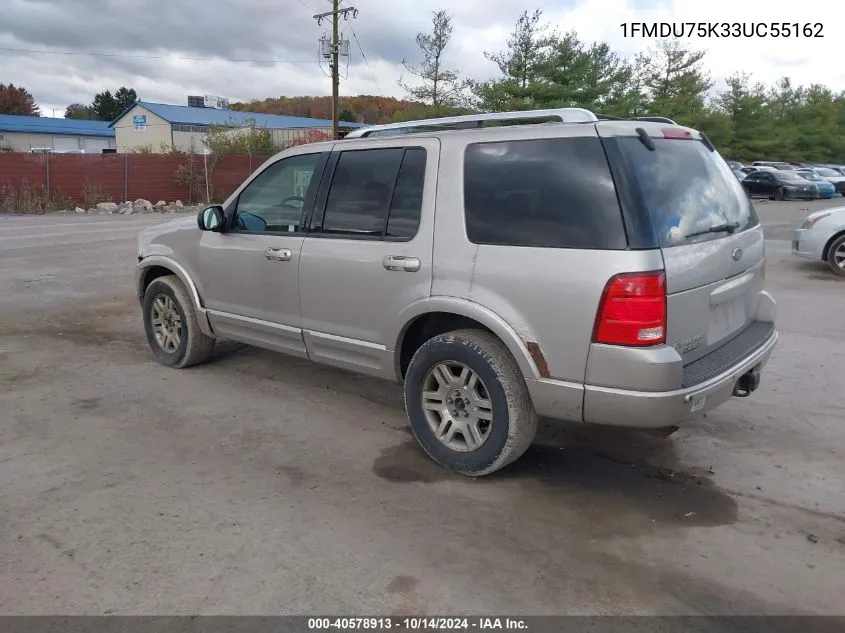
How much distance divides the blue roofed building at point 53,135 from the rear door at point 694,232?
201 ft

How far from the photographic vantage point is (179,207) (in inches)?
1115

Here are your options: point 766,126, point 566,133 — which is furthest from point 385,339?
point 766,126

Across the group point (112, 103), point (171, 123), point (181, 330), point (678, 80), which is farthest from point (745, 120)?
point (112, 103)

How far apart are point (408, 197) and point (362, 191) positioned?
43 centimetres

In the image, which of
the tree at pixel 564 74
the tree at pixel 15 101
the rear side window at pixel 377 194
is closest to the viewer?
the rear side window at pixel 377 194

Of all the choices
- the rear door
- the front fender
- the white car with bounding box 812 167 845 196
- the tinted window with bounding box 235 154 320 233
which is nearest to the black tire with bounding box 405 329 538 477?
the rear door

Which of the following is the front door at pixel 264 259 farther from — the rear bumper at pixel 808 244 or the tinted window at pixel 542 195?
the rear bumper at pixel 808 244

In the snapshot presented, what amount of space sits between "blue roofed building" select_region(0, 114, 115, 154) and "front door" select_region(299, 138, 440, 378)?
196 ft

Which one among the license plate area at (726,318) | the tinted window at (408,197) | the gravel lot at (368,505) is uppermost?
the tinted window at (408,197)

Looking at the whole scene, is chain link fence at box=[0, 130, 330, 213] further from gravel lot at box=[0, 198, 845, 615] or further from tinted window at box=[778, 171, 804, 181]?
tinted window at box=[778, 171, 804, 181]

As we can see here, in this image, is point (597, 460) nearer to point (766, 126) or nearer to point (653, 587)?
point (653, 587)

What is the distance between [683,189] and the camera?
3744mm

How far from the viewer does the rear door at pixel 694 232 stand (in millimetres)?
3457

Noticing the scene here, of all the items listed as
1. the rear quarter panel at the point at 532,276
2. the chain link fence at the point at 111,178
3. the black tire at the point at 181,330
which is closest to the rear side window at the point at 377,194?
the rear quarter panel at the point at 532,276
